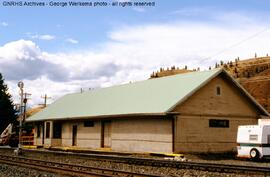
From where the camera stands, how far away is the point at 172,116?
91.7 ft

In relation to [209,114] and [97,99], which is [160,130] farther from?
[97,99]

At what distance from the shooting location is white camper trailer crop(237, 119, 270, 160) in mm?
24781

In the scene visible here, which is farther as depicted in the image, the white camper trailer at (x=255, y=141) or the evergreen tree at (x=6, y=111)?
the evergreen tree at (x=6, y=111)

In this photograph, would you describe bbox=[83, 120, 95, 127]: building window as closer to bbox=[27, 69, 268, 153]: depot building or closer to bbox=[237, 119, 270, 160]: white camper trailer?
bbox=[27, 69, 268, 153]: depot building

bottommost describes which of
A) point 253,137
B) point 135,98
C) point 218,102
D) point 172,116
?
point 253,137

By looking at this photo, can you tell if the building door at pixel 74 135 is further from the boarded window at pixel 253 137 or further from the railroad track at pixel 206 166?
the boarded window at pixel 253 137

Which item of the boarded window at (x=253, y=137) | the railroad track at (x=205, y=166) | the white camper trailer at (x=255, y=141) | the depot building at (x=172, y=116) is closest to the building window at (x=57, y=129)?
the depot building at (x=172, y=116)

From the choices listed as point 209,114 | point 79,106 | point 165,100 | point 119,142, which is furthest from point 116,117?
point 79,106

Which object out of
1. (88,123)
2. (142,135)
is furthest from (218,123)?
(88,123)

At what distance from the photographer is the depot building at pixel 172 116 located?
28.5 meters

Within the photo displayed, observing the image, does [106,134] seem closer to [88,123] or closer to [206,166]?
[88,123]

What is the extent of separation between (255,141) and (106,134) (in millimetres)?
13739

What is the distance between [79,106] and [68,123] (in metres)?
2.09

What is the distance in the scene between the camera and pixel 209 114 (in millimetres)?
29984
